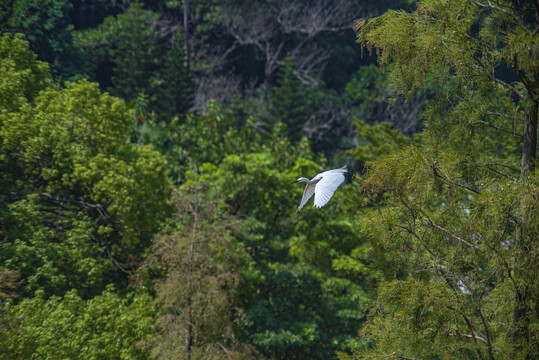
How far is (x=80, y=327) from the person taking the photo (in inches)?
336

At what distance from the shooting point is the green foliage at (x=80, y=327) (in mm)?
7336

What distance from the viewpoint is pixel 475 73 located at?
18.1 ft

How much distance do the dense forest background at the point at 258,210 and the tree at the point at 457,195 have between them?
0.02 metres

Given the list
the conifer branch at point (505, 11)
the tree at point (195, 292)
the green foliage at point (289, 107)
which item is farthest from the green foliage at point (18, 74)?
the green foliage at point (289, 107)

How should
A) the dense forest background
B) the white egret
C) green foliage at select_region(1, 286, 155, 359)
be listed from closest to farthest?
the dense forest background → the white egret → green foliage at select_region(1, 286, 155, 359)

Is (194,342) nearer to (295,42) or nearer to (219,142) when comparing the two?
(219,142)

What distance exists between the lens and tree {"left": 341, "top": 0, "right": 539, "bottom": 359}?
15.8ft

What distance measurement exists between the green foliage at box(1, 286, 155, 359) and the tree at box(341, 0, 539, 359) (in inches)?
175

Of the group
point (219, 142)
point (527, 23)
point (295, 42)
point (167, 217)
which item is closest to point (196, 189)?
point (167, 217)

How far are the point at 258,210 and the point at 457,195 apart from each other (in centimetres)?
869

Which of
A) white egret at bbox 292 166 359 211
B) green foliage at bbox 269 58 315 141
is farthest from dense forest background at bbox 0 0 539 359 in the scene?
white egret at bbox 292 166 359 211

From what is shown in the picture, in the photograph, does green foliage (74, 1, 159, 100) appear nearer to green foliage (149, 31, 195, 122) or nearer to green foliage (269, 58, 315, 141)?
green foliage (149, 31, 195, 122)

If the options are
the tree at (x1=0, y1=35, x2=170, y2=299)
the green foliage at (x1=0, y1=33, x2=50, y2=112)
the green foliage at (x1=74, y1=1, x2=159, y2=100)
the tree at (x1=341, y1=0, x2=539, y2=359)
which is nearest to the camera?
the tree at (x1=341, y1=0, x2=539, y2=359)

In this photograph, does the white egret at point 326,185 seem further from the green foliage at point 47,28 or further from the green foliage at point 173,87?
the green foliage at point 173,87
